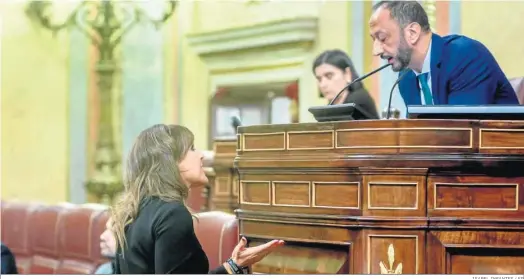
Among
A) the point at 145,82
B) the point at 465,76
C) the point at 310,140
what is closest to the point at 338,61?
the point at 465,76

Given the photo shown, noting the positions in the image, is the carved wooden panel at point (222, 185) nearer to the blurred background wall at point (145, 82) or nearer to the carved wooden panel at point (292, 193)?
the blurred background wall at point (145, 82)

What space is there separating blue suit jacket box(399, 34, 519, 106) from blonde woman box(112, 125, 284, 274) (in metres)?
0.62

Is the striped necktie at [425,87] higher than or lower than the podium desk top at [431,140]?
higher

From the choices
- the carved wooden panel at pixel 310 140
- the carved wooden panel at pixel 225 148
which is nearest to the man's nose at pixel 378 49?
the carved wooden panel at pixel 310 140

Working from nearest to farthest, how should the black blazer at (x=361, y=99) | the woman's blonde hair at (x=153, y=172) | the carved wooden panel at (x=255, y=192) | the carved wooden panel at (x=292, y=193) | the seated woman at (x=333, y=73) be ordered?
1. the woman's blonde hair at (x=153, y=172)
2. the carved wooden panel at (x=292, y=193)
3. the carved wooden panel at (x=255, y=192)
4. the black blazer at (x=361, y=99)
5. the seated woman at (x=333, y=73)

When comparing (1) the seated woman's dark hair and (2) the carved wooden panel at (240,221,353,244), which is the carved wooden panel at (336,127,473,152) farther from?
(1) the seated woman's dark hair

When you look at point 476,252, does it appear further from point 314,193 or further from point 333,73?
point 333,73

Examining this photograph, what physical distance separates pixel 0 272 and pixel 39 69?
11.0ft

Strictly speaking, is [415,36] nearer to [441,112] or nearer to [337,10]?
[441,112]

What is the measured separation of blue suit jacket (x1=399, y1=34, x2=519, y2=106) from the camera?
7.95 ft

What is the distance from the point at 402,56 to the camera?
8.18 ft

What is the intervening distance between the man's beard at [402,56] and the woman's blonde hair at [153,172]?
0.61m

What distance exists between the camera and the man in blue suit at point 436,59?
7.97 ft

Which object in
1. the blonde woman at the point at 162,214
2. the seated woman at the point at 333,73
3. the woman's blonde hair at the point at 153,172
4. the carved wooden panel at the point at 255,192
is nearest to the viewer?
the blonde woman at the point at 162,214
